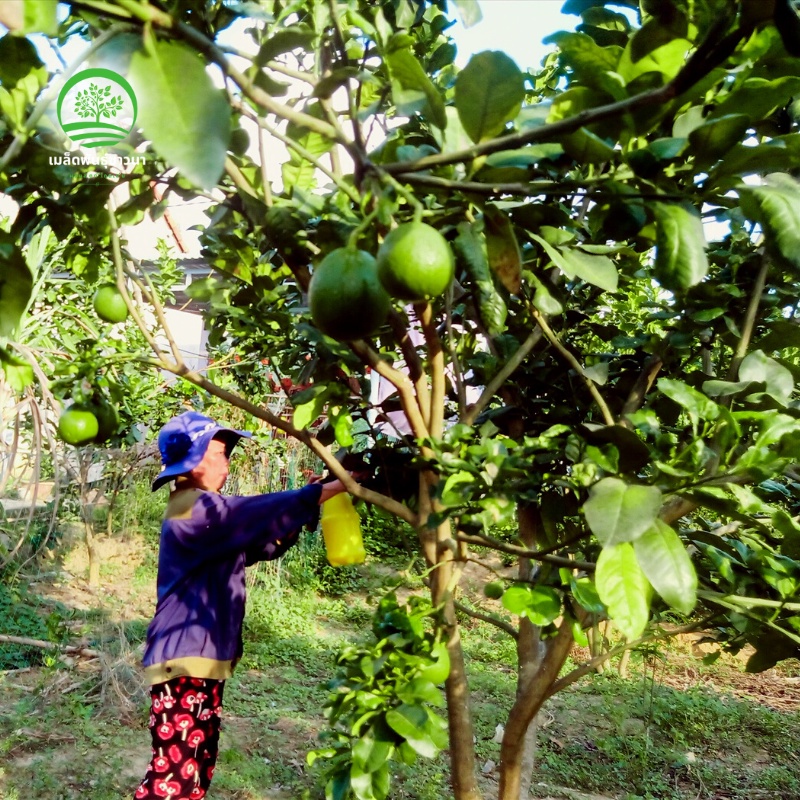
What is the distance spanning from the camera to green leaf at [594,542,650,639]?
769 mm

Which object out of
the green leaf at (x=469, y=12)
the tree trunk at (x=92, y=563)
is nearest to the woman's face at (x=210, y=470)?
the green leaf at (x=469, y=12)

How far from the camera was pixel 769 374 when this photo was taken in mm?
1040

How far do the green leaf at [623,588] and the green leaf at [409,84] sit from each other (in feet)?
1.61

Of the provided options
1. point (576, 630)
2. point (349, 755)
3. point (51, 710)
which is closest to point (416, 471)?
point (576, 630)

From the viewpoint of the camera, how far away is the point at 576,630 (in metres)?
1.09

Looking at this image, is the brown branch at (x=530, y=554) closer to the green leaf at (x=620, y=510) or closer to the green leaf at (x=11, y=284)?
the green leaf at (x=620, y=510)

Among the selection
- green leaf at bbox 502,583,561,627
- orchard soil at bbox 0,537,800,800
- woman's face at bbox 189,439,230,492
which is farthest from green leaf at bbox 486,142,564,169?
orchard soil at bbox 0,537,800,800

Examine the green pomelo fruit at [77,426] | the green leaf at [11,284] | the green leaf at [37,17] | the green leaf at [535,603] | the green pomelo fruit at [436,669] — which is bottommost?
the green pomelo fruit at [436,669]

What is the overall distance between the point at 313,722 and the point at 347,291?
3.05 m

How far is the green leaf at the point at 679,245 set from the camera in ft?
2.28

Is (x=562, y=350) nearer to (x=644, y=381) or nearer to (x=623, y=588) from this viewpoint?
(x=644, y=381)

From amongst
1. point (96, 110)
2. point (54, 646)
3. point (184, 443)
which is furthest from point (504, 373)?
point (54, 646)

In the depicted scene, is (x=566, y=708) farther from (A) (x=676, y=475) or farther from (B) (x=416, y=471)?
(A) (x=676, y=475)

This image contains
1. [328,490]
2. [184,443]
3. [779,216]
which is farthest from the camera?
[184,443]
